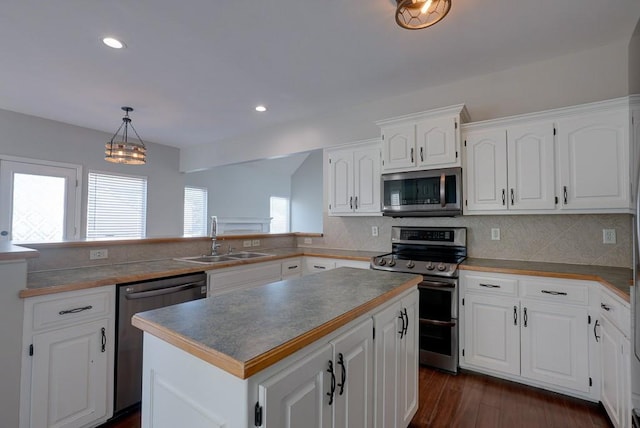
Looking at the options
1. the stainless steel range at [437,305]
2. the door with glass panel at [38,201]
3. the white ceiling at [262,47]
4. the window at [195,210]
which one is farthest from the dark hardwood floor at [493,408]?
Result: the window at [195,210]

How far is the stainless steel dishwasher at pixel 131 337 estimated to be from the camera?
1917 millimetres

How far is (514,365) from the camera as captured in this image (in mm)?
2316

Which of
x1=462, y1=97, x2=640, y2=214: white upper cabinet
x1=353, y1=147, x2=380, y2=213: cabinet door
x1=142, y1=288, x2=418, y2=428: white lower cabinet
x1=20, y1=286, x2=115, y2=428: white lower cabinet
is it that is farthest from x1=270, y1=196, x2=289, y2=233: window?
x1=142, y1=288, x2=418, y2=428: white lower cabinet

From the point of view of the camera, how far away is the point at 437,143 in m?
2.82

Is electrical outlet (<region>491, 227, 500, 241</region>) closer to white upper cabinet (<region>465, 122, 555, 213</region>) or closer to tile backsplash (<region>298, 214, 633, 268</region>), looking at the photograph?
tile backsplash (<region>298, 214, 633, 268</region>)

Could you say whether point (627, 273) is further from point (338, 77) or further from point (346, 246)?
point (338, 77)

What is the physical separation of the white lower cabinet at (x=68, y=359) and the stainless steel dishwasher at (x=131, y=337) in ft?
0.15

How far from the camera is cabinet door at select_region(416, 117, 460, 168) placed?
2.74 m

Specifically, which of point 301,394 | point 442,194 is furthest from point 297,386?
point 442,194

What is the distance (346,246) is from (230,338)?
9.98 ft

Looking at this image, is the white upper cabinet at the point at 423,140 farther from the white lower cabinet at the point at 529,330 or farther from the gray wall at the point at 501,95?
the white lower cabinet at the point at 529,330

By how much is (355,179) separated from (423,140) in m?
0.88

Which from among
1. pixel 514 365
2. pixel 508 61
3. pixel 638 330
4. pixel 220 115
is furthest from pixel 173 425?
pixel 220 115

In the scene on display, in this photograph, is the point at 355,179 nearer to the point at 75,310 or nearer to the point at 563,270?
the point at 563,270
